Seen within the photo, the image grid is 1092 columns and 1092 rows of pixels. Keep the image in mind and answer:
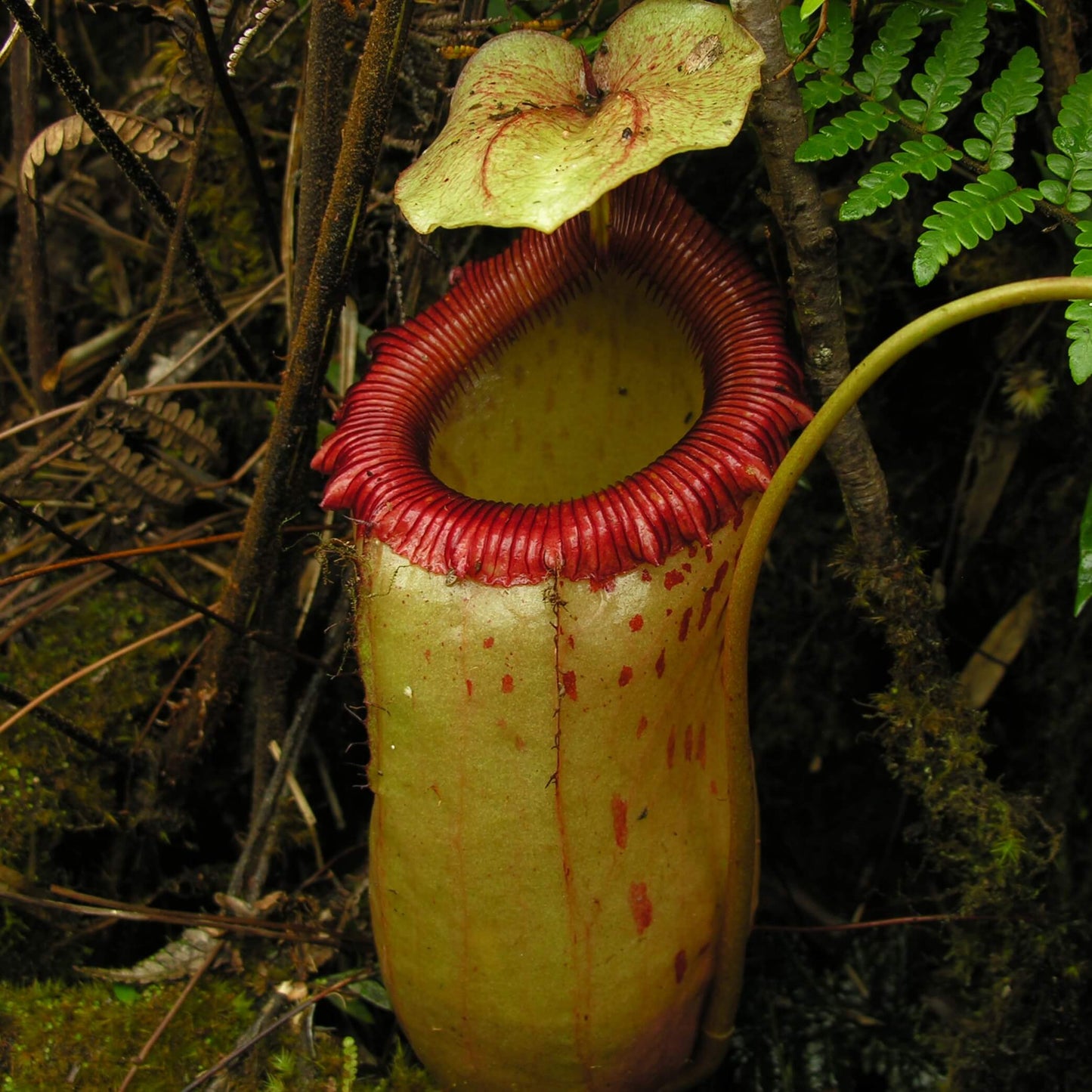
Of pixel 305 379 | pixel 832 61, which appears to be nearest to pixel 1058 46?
pixel 832 61

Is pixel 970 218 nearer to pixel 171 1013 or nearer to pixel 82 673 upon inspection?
pixel 82 673

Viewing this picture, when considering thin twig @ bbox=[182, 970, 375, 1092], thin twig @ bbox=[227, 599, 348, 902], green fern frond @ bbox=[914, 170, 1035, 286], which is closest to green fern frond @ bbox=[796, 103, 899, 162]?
green fern frond @ bbox=[914, 170, 1035, 286]

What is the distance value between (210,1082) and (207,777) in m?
0.66

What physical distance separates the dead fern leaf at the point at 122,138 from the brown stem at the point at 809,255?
40.6 inches

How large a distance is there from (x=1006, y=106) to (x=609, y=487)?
0.75m

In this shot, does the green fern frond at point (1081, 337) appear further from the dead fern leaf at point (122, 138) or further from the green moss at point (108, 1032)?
the green moss at point (108, 1032)

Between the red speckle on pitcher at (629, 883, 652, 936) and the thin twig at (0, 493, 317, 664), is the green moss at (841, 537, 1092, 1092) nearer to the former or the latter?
the red speckle on pitcher at (629, 883, 652, 936)

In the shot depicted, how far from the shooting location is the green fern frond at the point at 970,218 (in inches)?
48.2

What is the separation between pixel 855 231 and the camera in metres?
1.89

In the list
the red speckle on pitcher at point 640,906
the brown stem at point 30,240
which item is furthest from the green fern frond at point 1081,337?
the brown stem at point 30,240

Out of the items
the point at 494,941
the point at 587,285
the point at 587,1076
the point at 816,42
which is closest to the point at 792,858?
the point at 587,1076

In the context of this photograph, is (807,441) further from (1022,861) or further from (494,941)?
(1022,861)

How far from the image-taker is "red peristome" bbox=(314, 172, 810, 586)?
128cm

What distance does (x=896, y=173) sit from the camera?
1305 mm
